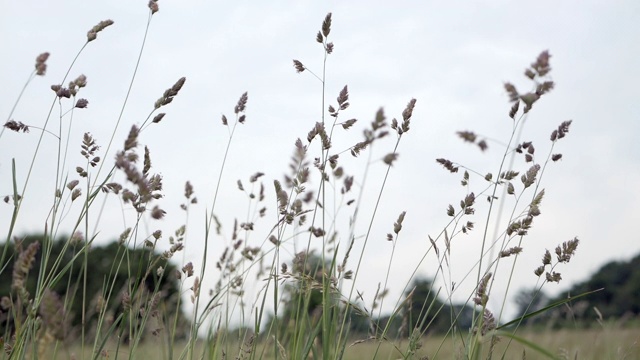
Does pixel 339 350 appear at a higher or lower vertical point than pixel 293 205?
lower

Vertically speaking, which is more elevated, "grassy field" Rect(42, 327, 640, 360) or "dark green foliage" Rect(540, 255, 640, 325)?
"dark green foliage" Rect(540, 255, 640, 325)

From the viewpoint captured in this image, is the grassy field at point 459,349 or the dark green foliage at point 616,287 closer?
the grassy field at point 459,349

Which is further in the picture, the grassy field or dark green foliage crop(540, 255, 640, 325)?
dark green foliage crop(540, 255, 640, 325)

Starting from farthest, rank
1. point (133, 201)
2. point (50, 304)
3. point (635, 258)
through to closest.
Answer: point (635, 258), point (133, 201), point (50, 304)

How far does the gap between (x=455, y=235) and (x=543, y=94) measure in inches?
43.5

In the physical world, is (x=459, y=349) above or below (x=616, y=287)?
below

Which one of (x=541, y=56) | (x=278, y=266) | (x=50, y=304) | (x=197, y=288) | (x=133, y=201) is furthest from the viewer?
(x=278, y=266)

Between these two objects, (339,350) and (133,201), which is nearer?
(133,201)

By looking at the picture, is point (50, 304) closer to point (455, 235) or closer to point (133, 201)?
point (133, 201)

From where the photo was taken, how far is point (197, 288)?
86.3 inches

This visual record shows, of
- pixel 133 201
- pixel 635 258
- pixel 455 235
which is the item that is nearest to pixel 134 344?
pixel 133 201

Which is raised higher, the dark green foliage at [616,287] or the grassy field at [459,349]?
the dark green foliage at [616,287]

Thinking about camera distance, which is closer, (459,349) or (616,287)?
(459,349)

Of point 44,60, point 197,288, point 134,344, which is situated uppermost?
point 44,60
